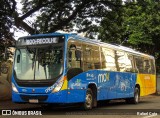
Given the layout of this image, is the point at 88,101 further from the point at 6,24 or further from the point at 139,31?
the point at 139,31

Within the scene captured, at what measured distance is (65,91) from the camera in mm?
14719

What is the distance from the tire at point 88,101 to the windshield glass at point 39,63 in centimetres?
220

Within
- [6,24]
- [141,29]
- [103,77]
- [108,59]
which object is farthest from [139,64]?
[141,29]

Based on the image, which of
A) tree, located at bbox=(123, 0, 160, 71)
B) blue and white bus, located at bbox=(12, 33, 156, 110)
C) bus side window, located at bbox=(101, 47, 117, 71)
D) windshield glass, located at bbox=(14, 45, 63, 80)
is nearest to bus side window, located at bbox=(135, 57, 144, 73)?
bus side window, located at bbox=(101, 47, 117, 71)

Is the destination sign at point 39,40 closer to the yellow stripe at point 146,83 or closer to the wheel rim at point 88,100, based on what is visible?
the wheel rim at point 88,100

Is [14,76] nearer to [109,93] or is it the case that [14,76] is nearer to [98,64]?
[98,64]

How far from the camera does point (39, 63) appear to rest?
1500cm

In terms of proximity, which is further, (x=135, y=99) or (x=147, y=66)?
(x=147, y=66)

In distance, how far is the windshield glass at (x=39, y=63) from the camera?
14.8 m

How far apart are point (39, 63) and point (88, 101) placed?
2.89m

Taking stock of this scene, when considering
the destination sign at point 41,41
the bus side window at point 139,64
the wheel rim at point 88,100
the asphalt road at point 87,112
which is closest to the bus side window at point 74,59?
the destination sign at point 41,41

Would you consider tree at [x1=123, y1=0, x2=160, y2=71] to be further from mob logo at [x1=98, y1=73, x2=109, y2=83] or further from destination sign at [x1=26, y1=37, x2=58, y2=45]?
destination sign at [x1=26, y1=37, x2=58, y2=45]

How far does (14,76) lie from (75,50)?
2592 millimetres

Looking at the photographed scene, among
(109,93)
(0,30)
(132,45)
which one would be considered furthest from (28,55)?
(132,45)
